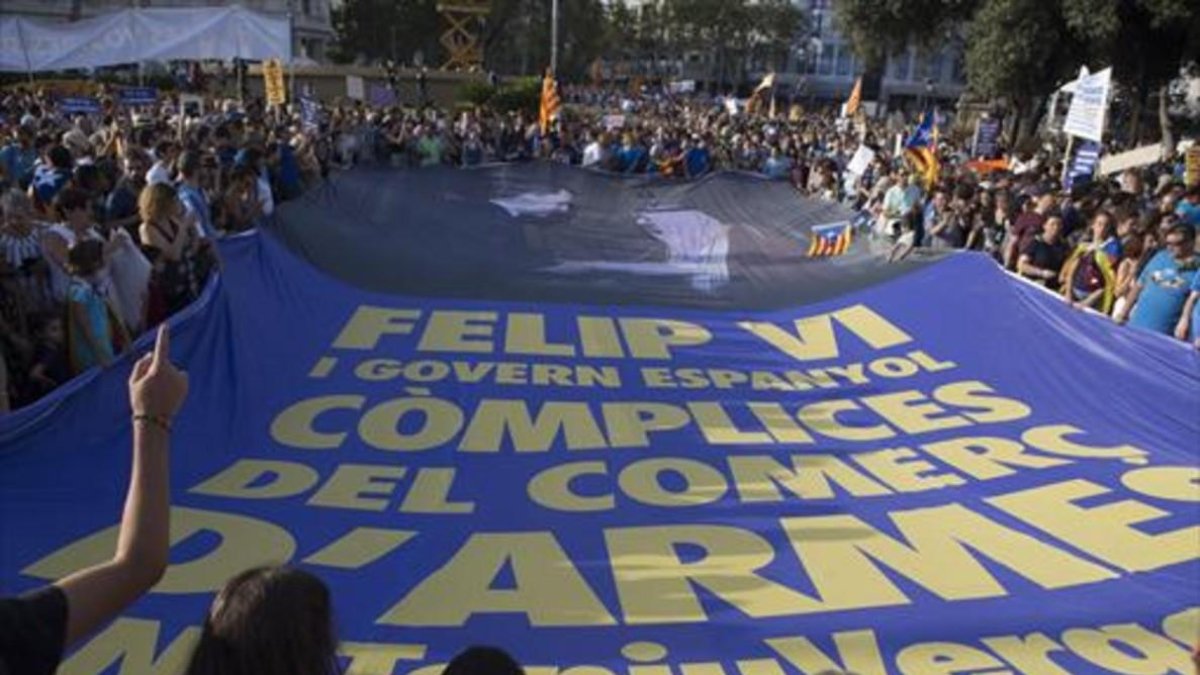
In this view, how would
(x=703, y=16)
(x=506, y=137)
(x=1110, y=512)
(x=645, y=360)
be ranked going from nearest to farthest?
(x=1110, y=512)
(x=645, y=360)
(x=506, y=137)
(x=703, y=16)

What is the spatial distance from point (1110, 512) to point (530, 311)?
5.69m

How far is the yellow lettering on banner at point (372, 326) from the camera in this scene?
348 inches

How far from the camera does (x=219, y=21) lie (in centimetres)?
1750

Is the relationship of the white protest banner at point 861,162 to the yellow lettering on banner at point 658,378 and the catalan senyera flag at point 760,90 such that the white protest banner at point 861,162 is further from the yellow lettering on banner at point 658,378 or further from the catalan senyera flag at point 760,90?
the catalan senyera flag at point 760,90

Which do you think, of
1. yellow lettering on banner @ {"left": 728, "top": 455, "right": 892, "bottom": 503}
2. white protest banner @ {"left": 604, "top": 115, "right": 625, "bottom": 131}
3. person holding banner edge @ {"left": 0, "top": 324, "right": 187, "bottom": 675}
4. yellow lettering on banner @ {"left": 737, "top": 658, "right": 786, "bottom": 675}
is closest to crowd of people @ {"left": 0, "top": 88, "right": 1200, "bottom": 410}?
yellow lettering on banner @ {"left": 728, "top": 455, "right": 892, "bottom": 503}

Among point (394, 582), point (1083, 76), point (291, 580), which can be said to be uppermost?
point (1083, 76)

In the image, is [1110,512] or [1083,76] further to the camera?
[1083,76]

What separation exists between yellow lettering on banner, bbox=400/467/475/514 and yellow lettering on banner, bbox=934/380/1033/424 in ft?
12.5

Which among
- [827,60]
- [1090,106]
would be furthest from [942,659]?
[827,60]

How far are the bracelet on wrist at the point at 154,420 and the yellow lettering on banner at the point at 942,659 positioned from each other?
11.4ft

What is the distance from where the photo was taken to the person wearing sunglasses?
7.94 metres

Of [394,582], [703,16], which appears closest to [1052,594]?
[394,582]

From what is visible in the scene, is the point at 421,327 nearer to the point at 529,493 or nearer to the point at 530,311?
the point at 530,311

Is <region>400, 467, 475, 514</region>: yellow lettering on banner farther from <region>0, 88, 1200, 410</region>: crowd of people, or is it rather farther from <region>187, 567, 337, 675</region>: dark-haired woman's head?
<region>187, 567, 337, 675</region>: dark-haired woman's head
